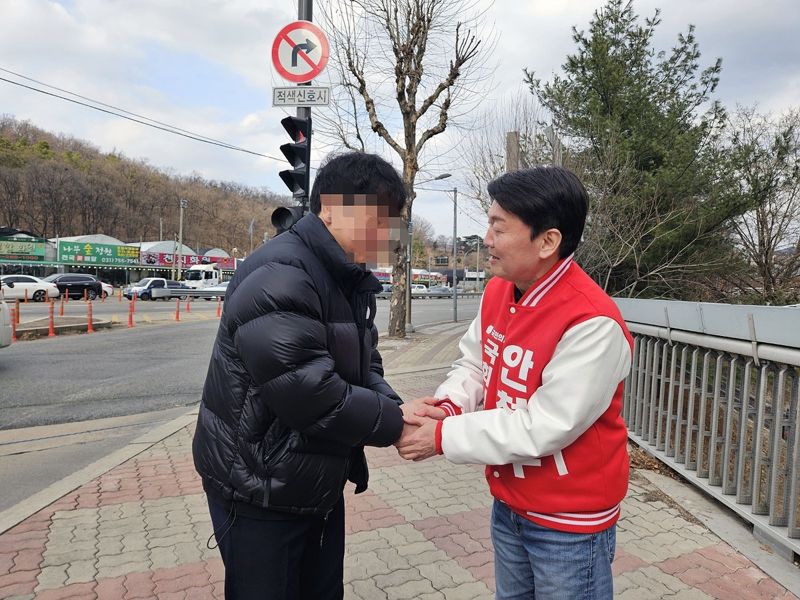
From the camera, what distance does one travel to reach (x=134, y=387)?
795 centimetres

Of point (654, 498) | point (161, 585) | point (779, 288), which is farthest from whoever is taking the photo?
point (779, 288)

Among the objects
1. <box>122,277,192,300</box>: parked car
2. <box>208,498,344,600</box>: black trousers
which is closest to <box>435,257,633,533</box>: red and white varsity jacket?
<box>208,498,344,600</box>: black trousers

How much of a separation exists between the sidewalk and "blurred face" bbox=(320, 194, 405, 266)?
1.79 metres

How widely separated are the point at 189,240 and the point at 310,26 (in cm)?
10807

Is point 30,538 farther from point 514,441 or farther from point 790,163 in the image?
point 790,163

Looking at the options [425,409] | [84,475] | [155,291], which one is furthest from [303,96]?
[155,291]

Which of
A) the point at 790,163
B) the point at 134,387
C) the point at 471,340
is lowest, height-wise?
the point at 134,387

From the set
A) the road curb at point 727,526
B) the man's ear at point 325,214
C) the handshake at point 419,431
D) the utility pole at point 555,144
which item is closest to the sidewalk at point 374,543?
the road curb at point 727,526

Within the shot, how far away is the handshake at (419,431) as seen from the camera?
1625mm

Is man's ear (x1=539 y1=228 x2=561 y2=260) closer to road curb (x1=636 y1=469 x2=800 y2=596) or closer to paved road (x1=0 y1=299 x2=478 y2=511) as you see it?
road curb (x1=636 y1=469 x2=800 y2=596)

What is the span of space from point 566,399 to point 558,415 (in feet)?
0.15


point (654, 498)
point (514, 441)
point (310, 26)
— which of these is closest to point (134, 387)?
point (310, 26)

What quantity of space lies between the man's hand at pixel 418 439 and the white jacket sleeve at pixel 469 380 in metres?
0.19

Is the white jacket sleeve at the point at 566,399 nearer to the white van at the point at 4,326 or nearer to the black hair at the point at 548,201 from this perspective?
the black hair at the point at 548,201
